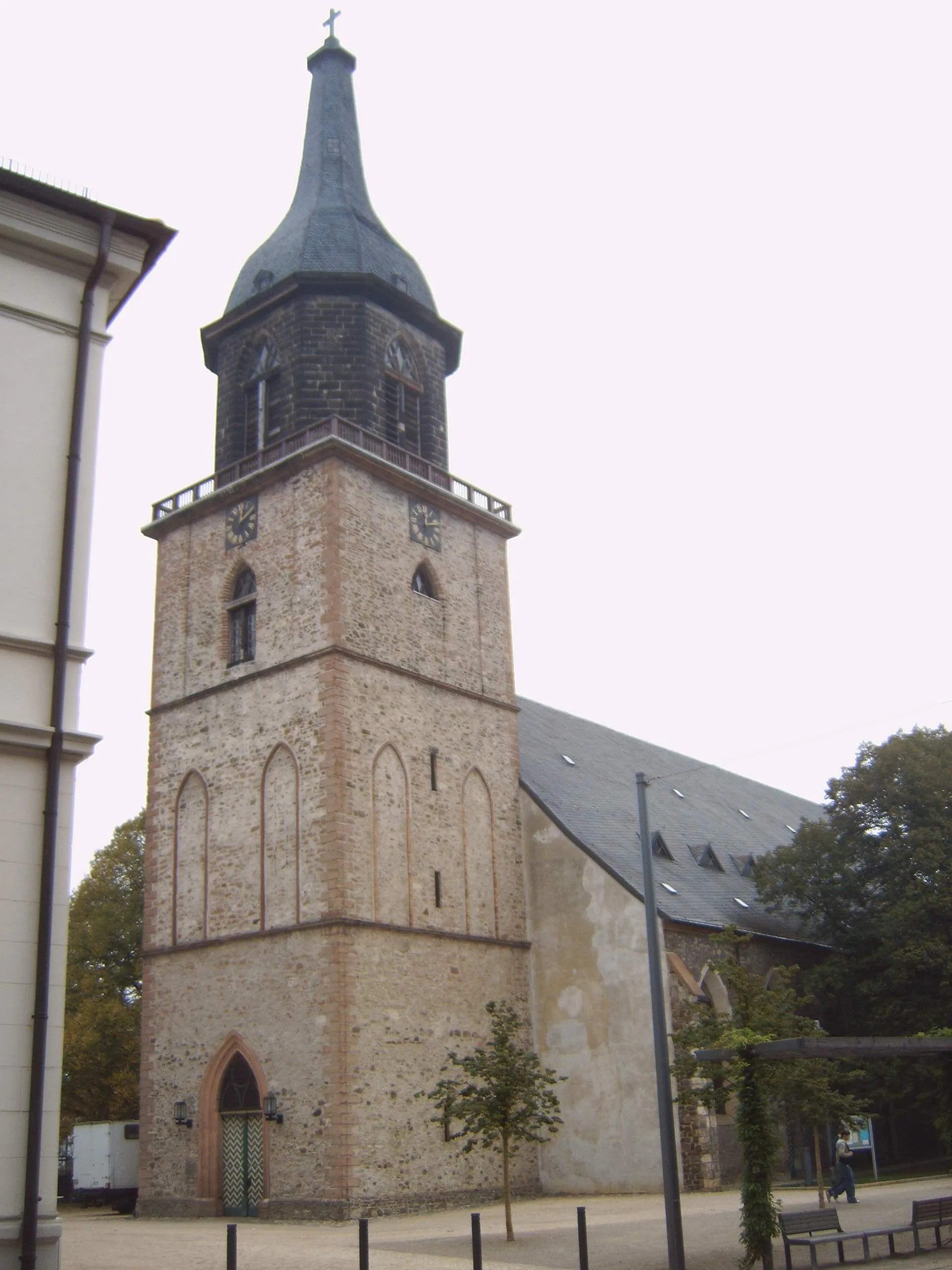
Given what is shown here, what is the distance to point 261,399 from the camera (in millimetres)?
28938

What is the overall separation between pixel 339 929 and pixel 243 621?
7.32 meters

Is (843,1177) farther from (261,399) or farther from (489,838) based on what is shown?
(261,399)

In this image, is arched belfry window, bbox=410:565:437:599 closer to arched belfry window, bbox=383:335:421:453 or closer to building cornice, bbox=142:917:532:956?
arched belfry window, bbox=383:335:421:453

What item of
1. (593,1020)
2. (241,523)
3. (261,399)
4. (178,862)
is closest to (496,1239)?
(593,1020)

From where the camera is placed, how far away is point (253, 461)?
92.3 ft

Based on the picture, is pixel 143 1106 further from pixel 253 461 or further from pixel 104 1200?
pixel 253 461

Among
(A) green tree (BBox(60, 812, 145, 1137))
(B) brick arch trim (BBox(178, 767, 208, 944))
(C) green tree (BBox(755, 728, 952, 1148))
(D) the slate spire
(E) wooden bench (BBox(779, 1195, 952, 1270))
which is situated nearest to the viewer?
(E) wooden bench (BBox(779, 1195, 952, 1270))

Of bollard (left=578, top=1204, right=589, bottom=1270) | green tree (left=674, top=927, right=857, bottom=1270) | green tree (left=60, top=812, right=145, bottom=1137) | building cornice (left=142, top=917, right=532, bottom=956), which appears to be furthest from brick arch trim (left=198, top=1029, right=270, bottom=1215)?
green tree (left=60, top=812, right=145, bottom=1137)

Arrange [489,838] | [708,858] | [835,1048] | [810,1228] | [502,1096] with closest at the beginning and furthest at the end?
[835,1048] → [810,1228] → [502,1096] → [489,838] → [708,858]

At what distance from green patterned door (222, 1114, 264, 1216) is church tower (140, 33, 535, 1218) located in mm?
58

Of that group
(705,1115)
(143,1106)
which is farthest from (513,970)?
(143,1106)

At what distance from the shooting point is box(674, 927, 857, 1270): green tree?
13586 mm

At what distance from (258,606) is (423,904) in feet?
22.7

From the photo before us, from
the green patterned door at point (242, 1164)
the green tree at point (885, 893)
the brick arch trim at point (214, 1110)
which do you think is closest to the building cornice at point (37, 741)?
the brick arch trim at point (214, 1110)
